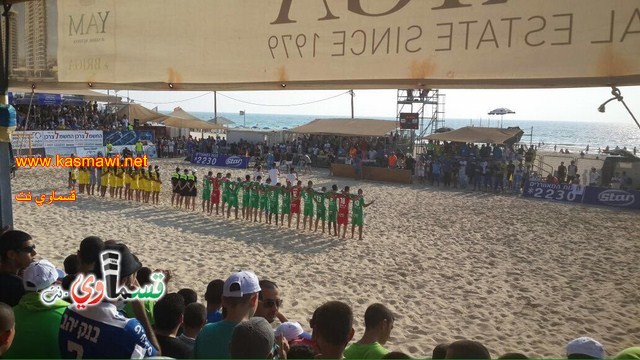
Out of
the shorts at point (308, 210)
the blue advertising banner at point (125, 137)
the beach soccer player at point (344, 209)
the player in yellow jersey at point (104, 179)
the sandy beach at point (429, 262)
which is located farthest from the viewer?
the blue advertising banner at point (125, 137)

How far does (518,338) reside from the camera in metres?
6.10

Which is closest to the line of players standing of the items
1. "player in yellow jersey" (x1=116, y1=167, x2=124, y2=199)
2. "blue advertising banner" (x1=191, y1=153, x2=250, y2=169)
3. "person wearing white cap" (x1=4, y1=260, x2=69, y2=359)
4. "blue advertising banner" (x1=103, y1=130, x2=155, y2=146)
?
"player in yellow jersey" (x1=116, y1=167, x2=124, y2=199)

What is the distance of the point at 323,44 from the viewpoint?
2.18 m

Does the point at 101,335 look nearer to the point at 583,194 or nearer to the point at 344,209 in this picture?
the point at 344,209

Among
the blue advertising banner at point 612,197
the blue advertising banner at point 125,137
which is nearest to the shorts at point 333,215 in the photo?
the blue advertising banner at point 612,197

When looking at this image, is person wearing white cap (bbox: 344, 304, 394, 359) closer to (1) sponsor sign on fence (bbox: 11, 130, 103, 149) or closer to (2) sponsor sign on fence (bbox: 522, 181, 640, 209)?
(2) sponsor sign on fence (bbox: 522, 181, 640, 209)

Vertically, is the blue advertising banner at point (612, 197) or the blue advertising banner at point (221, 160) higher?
the blue advertising banner at point (221, 160)

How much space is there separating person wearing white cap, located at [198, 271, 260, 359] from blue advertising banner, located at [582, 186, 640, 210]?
1807cm

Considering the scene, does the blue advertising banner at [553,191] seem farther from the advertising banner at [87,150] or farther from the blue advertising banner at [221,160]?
the advertising banner at [87,150]

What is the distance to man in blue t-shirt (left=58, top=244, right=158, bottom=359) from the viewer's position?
2.26 meters

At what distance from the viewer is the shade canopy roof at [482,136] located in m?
23.2

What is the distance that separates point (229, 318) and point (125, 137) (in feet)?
83.5

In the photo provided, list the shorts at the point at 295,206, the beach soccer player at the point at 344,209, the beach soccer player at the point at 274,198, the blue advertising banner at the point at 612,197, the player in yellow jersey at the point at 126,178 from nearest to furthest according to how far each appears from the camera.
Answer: the beach soccer player at the point at 344,209 → the shorts at the point at 295,206 → the beach soccer player at the point at 274,198 → the player in yellow jersey at the point at 126,178 → the blue advertising banner at the point at 612,197

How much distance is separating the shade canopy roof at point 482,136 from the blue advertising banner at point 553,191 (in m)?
4.12
